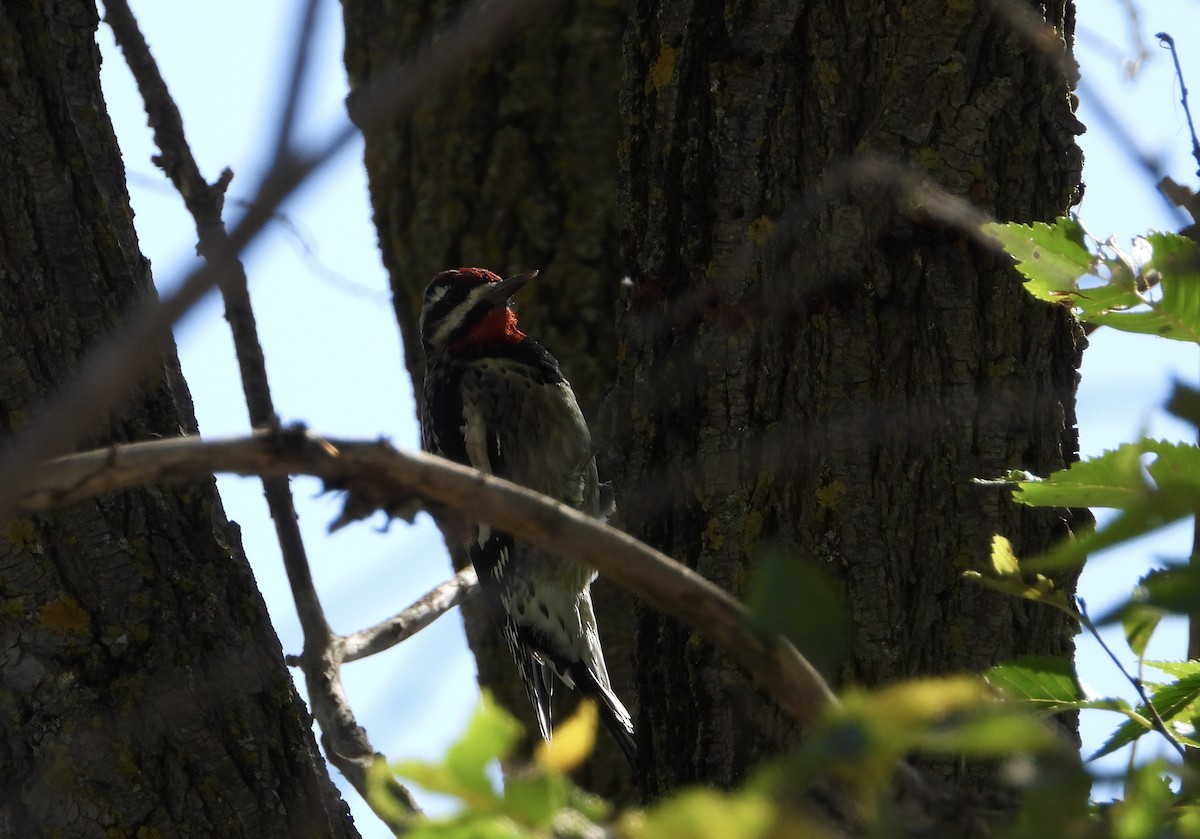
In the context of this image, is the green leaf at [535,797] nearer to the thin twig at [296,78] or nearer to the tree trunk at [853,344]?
the thin twig at [296,78]

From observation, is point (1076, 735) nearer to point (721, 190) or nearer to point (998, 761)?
point (998, 761)

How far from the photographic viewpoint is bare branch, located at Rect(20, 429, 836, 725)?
108 centimetres

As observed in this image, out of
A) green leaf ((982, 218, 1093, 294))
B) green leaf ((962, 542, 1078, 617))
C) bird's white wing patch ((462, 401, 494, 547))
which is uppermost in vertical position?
bird's white wing patch ((462, 401, 494, 547))

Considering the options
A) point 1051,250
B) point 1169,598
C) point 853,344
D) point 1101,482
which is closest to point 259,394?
point 853,344

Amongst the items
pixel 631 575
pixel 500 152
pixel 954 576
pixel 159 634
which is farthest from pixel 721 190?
pixel 500 152

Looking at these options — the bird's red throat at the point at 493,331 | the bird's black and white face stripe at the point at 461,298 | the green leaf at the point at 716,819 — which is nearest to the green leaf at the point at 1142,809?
the green leaf at the point at 716,819

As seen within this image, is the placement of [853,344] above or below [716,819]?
above

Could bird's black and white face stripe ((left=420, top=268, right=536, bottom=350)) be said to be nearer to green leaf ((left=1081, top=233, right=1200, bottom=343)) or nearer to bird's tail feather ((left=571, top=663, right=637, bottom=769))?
bird's tail feather ((left=571, top=663, right=637, bottom=769))

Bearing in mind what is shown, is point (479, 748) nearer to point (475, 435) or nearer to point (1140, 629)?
point (1140, 629)

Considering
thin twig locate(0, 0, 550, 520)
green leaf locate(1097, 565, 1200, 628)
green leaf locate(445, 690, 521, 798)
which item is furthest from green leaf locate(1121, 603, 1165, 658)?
thin twig locate(0, 0, 550, 520)

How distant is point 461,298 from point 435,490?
3.28 metres

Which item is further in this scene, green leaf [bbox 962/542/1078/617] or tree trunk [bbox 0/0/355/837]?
tree trunk [bbox 0/0/355/837]

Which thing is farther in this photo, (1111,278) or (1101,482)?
(1111,278)

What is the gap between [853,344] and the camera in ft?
7.51
